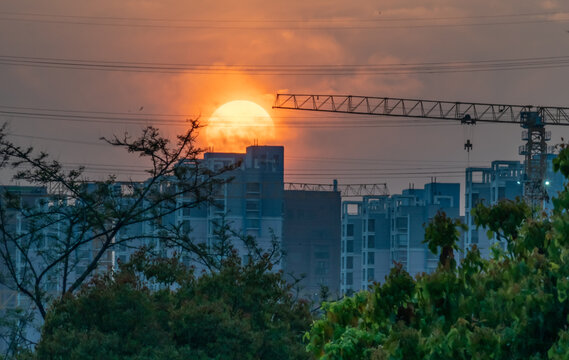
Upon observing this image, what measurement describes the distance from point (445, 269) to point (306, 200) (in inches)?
4728

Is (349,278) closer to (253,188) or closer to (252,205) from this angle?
(252,205)

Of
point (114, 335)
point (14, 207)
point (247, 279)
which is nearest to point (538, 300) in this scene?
point (114, 335)

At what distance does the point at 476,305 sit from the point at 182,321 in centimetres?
792

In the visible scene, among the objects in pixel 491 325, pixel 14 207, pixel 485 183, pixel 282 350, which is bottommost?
pixel 282 350

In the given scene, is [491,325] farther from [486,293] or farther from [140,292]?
[140,292]

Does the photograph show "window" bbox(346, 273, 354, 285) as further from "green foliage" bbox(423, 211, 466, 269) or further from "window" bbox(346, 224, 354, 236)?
"green foliage" bbox(423, 211, 466, 269)

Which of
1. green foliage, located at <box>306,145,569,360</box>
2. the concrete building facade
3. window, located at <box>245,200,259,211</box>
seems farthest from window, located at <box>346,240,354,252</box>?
green foliage, located at <box>306,145,569,360</box>

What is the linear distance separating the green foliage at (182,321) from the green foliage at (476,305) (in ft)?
16.0

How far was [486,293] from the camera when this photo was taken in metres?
10.5

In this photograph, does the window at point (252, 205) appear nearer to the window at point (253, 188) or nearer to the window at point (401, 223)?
the window at point (253, 188)

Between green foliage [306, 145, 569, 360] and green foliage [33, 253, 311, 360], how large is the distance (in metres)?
4.89

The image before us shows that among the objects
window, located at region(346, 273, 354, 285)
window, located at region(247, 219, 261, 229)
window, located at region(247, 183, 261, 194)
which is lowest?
window, located at region(346, 273, 354, 285)

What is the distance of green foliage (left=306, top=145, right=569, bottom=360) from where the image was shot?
370 inches

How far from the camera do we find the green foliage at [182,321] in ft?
54.1
